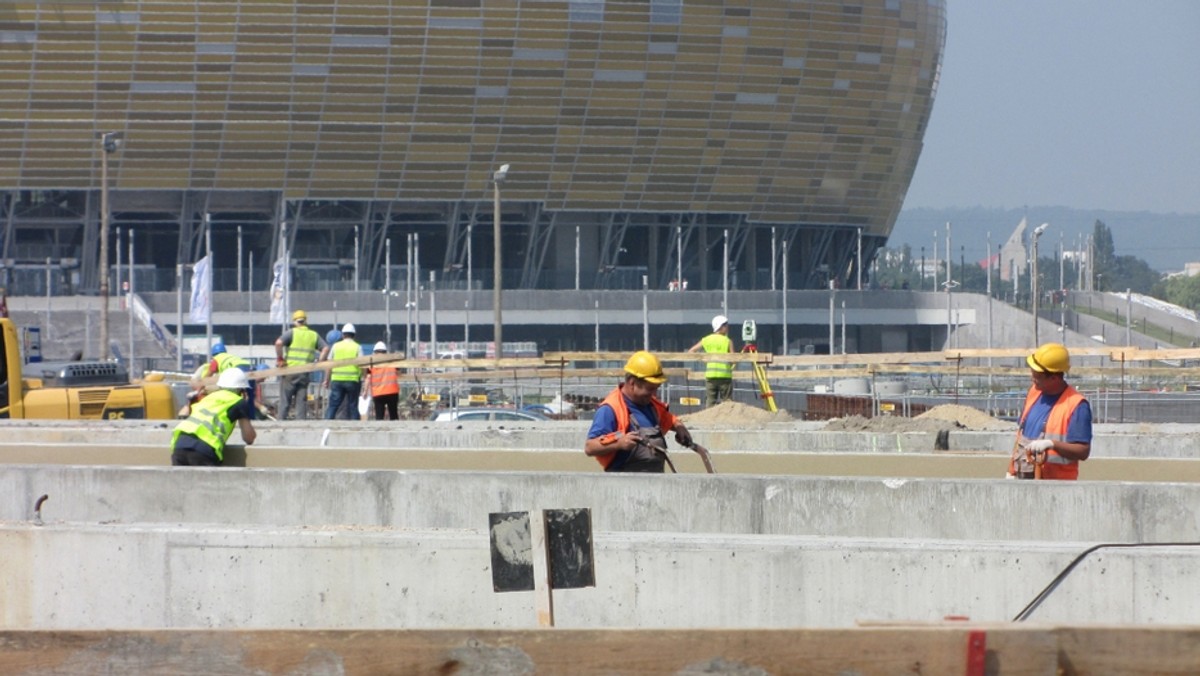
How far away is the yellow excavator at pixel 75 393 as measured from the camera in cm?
1931

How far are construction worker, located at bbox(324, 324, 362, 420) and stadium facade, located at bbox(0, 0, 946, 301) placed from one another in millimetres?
50584

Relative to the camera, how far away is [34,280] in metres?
75.1

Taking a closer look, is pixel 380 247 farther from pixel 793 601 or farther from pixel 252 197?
pixel 793 601

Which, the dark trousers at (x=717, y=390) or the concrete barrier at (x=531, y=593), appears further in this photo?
the dark trousers at (x=717, y=390)

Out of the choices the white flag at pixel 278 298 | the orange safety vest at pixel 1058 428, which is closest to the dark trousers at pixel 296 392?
the orange safety vest at pixel 1058 428

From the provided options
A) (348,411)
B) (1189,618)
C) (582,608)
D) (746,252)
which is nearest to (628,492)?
(582,608)

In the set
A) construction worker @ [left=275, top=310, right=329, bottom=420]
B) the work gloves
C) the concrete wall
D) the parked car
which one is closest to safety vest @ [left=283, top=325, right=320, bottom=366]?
construction worker @ [left=275, top=310, right=329, bottom=420]

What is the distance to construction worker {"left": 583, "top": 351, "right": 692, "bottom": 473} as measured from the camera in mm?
9531

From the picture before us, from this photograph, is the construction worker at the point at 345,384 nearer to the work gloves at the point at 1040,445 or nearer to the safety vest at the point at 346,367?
the safety vest at the point at 346,367

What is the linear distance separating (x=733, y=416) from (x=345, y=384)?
5.22m

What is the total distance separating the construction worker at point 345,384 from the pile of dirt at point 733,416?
4.60 metres

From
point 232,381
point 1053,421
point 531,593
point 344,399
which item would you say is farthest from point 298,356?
point 531,593

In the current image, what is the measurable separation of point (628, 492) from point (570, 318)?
222 feet

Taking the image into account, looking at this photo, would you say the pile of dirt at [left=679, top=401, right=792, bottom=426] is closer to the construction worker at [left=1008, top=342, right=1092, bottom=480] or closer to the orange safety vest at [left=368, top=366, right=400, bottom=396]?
the orange safety vest at [left=368, top=366, right=400, bottom=396]
